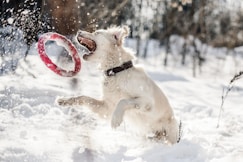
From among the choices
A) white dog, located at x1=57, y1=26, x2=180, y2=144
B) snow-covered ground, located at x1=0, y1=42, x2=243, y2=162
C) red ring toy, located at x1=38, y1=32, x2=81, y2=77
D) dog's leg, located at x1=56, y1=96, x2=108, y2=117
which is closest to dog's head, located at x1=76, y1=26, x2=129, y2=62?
white dog, located at x1=57, y1=26, x2=180, y2=144

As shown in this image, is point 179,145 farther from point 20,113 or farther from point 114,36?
point 20,113

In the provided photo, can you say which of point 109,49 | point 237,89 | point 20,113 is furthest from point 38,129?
point 237,89

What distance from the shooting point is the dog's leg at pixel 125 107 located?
4531 mm

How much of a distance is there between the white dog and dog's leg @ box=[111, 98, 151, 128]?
0.05ft

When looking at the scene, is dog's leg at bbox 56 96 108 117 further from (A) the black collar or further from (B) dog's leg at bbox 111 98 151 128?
(B) dog's leg at bbox 111 98 151 128

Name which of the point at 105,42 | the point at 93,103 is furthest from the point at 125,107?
the point at 105,42

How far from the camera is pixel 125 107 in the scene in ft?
15.1

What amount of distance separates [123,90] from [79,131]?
676mm

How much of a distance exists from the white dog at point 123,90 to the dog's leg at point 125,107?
14 mm

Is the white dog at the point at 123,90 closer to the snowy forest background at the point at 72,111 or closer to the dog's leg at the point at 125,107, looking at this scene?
the dog's leg at the point at 125,107

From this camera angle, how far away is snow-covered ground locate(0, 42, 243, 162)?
3881mm

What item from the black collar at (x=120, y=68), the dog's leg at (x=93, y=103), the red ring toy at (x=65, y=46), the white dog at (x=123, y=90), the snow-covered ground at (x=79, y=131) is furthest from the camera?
the red ring toy at (x=65, y=46)

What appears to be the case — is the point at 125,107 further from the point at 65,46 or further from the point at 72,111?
the point at 65,46

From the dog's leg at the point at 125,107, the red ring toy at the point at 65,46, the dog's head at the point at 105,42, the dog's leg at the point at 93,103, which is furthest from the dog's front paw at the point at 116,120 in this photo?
the red ring toy at the point at 65,46
